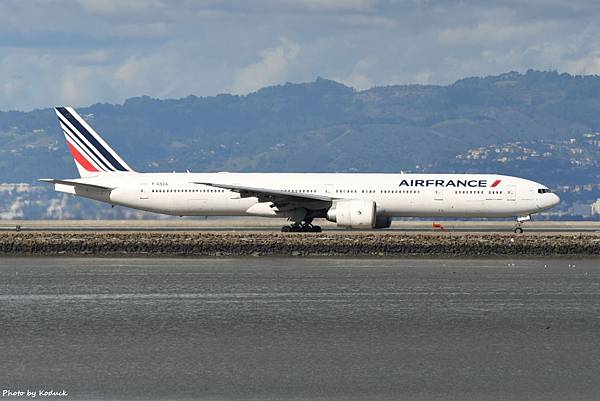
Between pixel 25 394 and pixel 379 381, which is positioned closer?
pixel 25 394

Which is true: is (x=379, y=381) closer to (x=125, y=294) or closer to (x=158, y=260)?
(x=125, y=294)

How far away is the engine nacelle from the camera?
56.8 m

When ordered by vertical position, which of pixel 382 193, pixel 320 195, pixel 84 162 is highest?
pixel 84 162

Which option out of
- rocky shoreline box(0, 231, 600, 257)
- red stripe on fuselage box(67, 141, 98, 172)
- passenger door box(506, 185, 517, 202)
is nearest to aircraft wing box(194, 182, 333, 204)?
rocky shoreline box(0, 231, 600, 257)

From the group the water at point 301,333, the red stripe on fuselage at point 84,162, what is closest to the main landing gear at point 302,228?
the red stripe on fuselage at point 84,162

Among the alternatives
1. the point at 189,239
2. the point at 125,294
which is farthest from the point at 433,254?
the point at 125,294

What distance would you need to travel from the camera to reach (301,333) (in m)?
26.6

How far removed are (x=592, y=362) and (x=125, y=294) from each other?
1582 centimetres

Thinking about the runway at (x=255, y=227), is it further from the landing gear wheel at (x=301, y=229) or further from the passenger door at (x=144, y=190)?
the landing gear wheel at (x=301, y=229)

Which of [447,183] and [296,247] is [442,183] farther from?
[296,247]

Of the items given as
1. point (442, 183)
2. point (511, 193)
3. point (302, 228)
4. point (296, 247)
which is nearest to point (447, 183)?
point (442, 183)

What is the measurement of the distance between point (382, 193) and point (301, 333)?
3399 centimetres

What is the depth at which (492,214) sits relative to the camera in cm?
6134

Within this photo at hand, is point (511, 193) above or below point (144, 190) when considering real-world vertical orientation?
below
